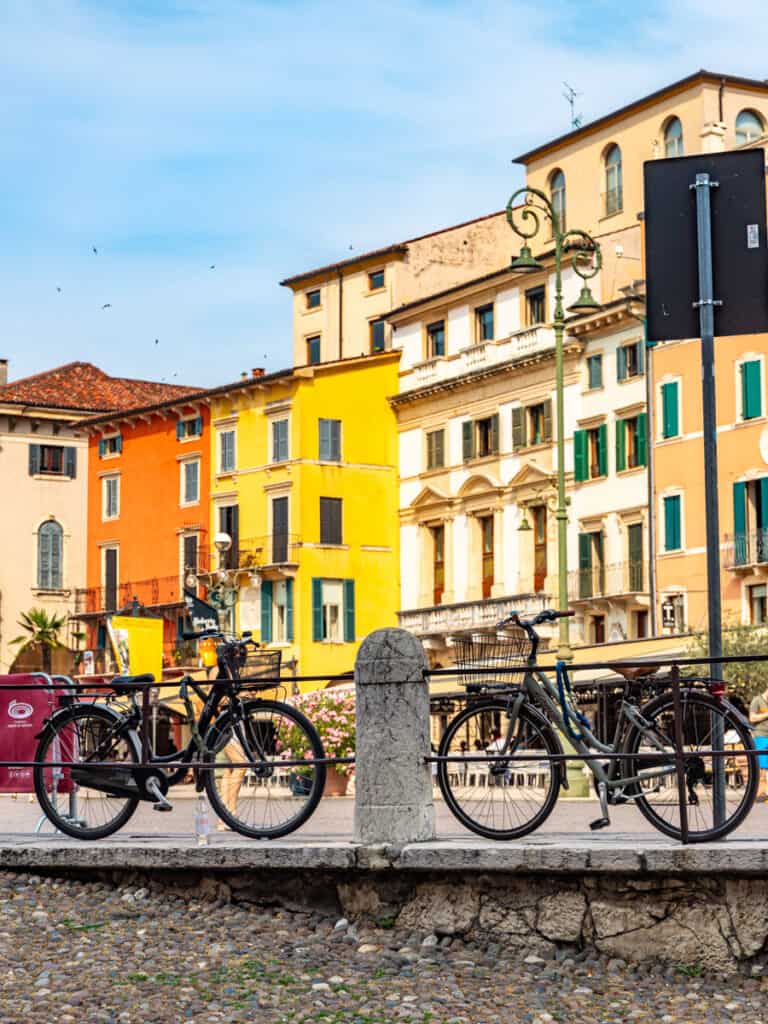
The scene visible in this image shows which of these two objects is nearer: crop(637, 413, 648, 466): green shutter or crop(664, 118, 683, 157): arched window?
crop(637, 413, 648, 466): green shutter

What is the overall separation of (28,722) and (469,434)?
145ft

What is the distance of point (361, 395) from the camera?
63.0 m

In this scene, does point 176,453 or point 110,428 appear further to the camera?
point 110,428

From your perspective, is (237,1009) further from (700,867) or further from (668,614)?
(668,614)

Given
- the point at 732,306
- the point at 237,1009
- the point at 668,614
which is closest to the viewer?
the point at 237,1009

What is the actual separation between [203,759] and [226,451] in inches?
2175

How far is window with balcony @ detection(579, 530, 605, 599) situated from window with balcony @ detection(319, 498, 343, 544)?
1168cm

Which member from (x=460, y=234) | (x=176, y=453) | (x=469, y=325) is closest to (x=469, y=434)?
(x=469, y=325)

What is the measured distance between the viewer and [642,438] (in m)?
50.5

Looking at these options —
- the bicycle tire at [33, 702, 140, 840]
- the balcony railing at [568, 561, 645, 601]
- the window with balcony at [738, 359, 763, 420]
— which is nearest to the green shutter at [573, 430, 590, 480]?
the balcony railing at [568, 561, 645, 601]

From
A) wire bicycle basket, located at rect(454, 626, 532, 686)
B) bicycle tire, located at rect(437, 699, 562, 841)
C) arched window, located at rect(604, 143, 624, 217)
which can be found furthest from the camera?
arched window, located at rect(604, 143, 624, 217)

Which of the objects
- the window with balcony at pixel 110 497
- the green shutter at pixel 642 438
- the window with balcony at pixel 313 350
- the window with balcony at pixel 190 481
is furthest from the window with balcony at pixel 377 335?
the green shutter at pixel 642 438

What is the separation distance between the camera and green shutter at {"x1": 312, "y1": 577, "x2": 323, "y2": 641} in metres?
61.7

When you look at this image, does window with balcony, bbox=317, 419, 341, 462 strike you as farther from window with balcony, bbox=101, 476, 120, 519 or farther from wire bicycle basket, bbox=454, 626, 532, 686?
wire bicycle basket, bbox=454, 626, 532, 686
